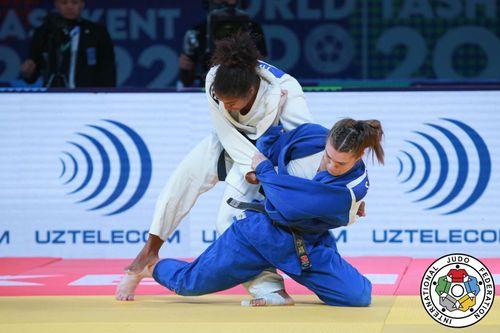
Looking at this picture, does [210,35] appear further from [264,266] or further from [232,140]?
[264,266]

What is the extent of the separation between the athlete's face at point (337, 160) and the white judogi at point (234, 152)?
0.25m

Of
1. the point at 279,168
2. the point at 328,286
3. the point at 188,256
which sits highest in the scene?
the point at 279,168

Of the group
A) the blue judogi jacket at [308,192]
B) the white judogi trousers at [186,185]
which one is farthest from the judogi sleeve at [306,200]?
the white judogi trousers at [186,185]

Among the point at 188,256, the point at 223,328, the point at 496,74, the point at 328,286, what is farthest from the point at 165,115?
the point at 496,74

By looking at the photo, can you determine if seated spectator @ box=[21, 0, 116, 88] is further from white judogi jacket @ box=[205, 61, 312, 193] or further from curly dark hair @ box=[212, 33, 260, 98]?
curly dark hair @ box=[212, 33, 260, 98]

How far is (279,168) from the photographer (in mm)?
5891

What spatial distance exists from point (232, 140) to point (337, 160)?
0.76 m

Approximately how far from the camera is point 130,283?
20.4 feet

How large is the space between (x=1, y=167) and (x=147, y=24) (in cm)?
369

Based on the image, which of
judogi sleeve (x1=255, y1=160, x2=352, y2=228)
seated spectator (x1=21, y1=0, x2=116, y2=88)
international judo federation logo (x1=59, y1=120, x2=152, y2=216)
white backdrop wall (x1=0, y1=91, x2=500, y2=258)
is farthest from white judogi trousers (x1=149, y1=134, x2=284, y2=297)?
seated spectator (x1=21, y1=0, x2=116, y2=88)

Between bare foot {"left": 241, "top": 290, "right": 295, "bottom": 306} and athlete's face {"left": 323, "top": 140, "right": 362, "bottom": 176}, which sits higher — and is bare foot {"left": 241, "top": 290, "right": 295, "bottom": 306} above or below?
below

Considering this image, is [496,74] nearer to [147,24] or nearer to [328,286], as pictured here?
[147,24]

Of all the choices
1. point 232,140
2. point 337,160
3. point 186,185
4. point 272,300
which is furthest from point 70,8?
point 337,160

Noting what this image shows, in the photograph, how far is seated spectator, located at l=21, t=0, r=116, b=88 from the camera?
9.53 m
